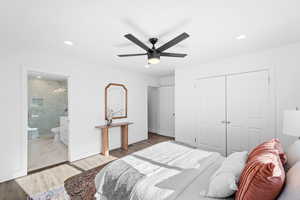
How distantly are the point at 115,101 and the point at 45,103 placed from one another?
11.5 feet

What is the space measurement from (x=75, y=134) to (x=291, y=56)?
481 cm

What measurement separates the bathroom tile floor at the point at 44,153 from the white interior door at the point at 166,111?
3548 millimetres

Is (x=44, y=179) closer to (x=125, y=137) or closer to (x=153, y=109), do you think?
(x=125, y=137)

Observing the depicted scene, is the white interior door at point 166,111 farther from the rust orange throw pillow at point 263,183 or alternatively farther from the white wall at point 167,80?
the rust orange throw pillow at point 263,183

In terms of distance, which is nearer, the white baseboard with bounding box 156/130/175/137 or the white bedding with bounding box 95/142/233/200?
the white bedding with bounding box 95/142/233/200

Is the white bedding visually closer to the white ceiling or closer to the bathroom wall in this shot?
the white ceiling

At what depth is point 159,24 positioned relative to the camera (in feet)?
6.41

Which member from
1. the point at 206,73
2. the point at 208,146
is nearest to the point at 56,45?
the point at 206,73

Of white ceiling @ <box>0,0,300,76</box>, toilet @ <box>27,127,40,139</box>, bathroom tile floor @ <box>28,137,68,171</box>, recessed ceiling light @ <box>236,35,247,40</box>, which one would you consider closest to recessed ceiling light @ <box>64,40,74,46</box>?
white ceiling @ <box>0,0,300,76</box>

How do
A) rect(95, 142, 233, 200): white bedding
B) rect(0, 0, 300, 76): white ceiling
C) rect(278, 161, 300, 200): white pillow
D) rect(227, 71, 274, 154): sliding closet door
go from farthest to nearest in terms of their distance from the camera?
rect(227, 71, 274, 154): sliding closet door → rect(0, 0, 300, 76): white ceiling → rect(95, 142, 233, 200): white bedding → rect(278, 161, 300, 200): white pillow

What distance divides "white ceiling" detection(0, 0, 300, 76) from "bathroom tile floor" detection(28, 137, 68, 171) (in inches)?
96.2

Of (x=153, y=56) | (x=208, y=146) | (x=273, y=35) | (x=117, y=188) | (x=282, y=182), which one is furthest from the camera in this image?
(x=208, y=146)

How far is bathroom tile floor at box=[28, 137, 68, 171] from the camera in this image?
125 inches

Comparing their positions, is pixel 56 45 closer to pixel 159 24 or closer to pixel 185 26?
pixel 159 24
